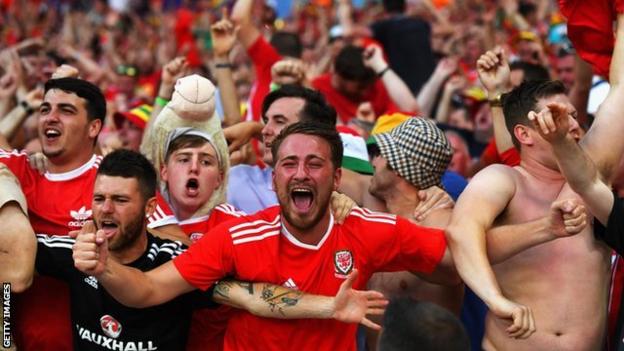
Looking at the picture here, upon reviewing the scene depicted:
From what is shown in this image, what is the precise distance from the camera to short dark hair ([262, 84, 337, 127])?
6.70 metres

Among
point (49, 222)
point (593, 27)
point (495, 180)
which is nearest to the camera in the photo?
point (495, 180)

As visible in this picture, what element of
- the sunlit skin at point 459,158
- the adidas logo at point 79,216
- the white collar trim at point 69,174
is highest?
the white collar trim at point 69,174

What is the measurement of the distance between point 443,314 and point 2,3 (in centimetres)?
1811

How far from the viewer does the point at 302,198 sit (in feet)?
16.8

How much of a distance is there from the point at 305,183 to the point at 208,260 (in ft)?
1.70

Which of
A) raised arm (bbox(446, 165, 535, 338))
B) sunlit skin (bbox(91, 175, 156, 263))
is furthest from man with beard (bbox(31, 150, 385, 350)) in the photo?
raised arm (bbox(446, 165, 535, 338))

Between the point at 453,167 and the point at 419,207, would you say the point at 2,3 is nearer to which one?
the point at 453,167

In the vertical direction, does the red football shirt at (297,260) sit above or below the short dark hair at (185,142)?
below

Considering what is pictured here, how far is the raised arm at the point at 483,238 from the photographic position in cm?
479

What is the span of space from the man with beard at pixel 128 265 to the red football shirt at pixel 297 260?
0.39 ft

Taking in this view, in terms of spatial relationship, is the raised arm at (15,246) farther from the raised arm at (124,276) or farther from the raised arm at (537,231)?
the raised arm at (537,231)

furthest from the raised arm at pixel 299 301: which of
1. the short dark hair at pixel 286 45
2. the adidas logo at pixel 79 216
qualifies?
the short dark hair at pixel 286 45

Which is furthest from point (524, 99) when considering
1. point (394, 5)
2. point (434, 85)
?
point (394, 5)

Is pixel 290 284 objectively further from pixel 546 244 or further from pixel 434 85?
pixel 434 85
